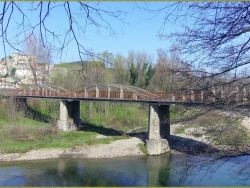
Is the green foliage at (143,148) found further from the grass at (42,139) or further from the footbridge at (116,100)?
the grass at (42,139)

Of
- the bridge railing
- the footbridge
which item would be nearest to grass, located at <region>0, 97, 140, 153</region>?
the footbridge

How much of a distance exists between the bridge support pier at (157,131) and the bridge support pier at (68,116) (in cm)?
830

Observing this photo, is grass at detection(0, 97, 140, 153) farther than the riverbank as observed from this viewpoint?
Yes

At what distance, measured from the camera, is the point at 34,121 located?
3117 cm

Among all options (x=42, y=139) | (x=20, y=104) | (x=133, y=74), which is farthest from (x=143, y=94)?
(x=20, y=104)

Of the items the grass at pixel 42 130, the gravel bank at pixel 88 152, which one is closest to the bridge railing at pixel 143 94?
the grass at pixel 42 130

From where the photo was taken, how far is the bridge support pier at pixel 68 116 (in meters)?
29.4

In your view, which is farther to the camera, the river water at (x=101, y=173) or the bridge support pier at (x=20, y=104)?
the bridge support pier at (x=20, y=104)

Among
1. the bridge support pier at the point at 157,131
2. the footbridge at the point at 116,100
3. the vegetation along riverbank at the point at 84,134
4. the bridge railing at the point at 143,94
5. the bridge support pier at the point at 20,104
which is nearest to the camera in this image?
the bridge railing at the point at 143,94

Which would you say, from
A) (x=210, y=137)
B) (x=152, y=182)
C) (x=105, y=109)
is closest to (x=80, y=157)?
(x=152, y=182)

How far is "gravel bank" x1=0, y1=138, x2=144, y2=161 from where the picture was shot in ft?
68.1

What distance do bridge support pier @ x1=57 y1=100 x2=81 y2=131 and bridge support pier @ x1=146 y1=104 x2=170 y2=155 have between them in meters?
8.30

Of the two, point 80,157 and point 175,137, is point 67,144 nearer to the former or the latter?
point 80,157

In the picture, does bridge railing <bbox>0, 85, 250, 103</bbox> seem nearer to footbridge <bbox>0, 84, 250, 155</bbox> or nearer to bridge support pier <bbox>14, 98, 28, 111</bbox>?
footbridge <bbox>0, 84, 250, 155</bbox>
